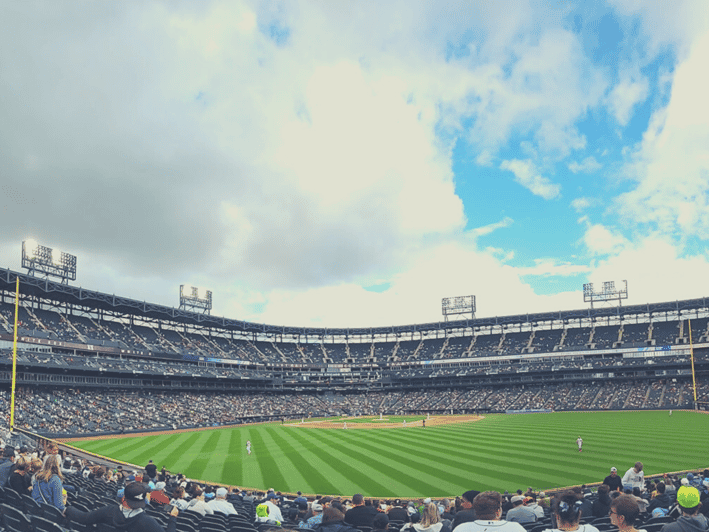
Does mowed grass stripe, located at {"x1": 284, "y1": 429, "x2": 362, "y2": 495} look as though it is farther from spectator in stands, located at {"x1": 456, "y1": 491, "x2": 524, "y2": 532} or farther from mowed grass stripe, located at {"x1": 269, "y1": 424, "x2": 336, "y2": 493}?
spectator in stands, located at {"x1": 456, "y1": 491, "x2": 524, "y2": 532}

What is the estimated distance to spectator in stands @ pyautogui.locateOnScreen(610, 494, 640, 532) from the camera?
5309 mm

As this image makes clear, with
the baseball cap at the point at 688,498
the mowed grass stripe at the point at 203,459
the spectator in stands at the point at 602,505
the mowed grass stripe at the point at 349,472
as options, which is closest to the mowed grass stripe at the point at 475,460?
the mowed grass stripe at the point at 349,472

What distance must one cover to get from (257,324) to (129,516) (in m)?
101

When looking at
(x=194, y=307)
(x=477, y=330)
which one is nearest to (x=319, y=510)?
(x=194, y=307)

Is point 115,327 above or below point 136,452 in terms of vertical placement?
above

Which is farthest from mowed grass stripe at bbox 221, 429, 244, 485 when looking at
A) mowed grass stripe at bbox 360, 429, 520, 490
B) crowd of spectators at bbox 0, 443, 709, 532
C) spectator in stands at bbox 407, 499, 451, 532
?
spectator in stands at bbox 407, 499, 451, 532

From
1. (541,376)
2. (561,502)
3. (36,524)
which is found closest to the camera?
(561,502)

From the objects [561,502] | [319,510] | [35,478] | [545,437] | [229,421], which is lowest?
[229,421]

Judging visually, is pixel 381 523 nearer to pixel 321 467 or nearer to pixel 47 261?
pixel 321 467

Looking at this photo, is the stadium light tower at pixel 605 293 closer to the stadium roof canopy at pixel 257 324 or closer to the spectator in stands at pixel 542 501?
the stadium roof canopy at pixel 257 324

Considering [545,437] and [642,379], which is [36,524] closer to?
[545,437]

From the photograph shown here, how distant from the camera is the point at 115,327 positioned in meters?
79.6

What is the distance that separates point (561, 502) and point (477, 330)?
107 meters

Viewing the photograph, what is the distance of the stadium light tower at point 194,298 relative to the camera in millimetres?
96375
